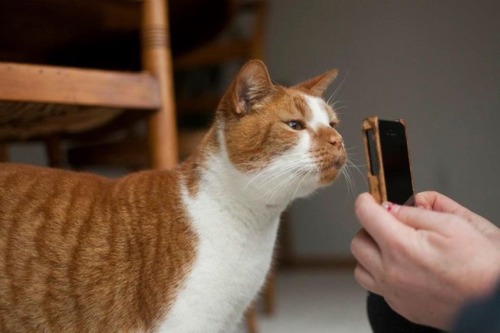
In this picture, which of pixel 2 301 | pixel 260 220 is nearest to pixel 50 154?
pixel 2 301

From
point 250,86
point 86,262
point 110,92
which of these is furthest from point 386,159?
point 110,92

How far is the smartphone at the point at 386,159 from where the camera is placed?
0.61m

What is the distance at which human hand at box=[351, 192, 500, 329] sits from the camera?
1.66 ft

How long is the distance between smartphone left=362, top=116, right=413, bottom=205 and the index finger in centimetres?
5

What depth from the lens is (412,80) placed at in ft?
7.22

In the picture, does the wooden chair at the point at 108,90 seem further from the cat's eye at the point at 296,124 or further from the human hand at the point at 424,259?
the human hand at the point at 424,259

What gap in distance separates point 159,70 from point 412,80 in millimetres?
1473

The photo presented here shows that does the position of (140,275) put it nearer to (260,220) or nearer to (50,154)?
(260,220)

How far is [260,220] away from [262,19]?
120cm

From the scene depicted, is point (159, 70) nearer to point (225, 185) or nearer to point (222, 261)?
point (225, 185)

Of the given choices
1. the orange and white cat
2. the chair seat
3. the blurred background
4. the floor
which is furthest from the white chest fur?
the blurred background

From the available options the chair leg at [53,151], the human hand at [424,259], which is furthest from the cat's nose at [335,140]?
the chair leg at [53,151]

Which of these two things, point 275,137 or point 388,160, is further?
point 275,137

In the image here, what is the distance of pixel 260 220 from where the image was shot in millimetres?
829
